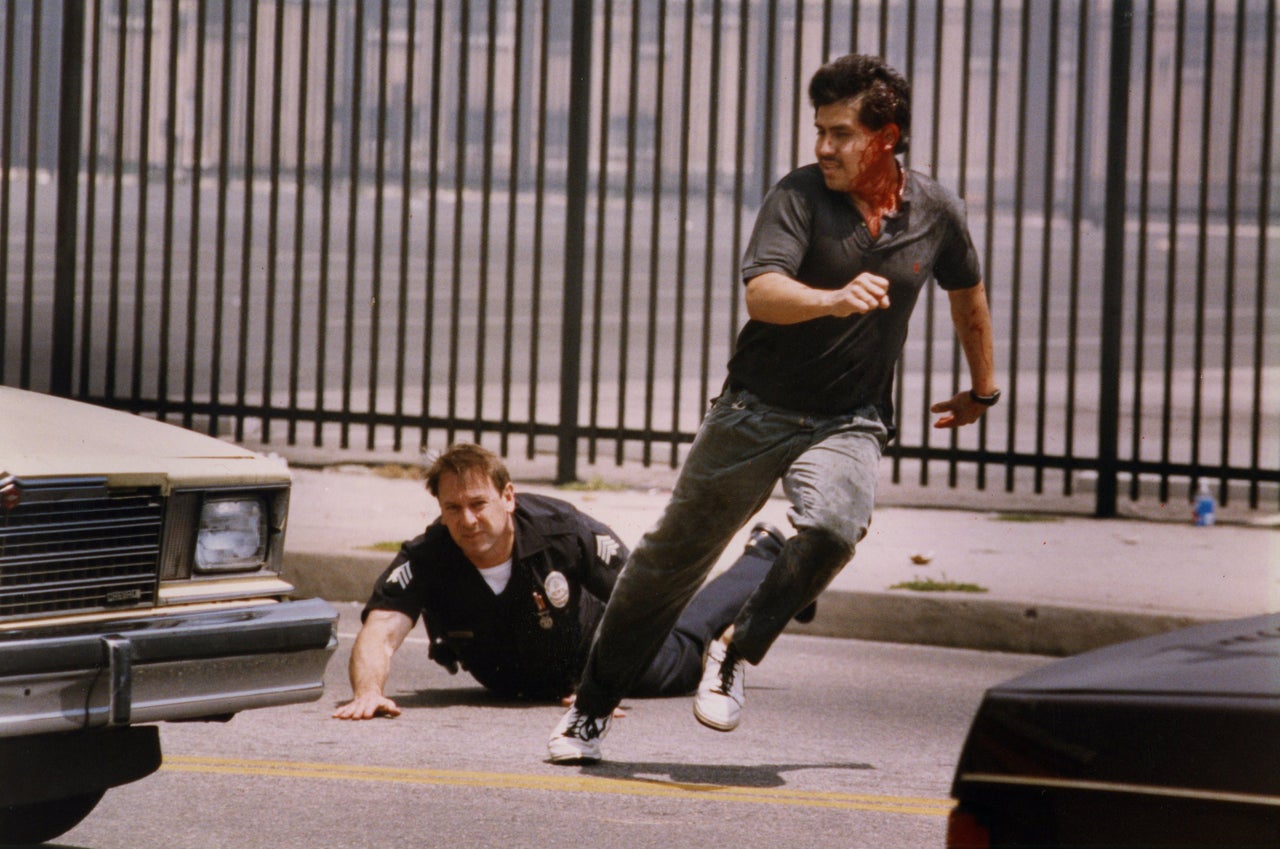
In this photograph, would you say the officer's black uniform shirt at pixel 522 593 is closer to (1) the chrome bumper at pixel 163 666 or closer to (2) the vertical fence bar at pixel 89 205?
(1) the chrome bumper at pixel 163 666

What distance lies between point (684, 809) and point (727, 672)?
393 mm

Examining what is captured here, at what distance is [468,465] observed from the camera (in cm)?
588

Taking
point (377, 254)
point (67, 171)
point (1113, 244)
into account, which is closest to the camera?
point (1113, 244)

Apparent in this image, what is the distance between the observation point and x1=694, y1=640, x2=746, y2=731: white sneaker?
511cm

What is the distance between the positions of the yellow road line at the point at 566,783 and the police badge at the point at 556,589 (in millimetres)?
772

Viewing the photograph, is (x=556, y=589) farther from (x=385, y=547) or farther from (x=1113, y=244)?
(x=1113, y=244)

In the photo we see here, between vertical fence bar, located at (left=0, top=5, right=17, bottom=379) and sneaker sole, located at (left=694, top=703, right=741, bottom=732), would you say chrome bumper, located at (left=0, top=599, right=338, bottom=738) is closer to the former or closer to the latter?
sneaker sole, located at (left=694, top=703, right=741, bottom=732)

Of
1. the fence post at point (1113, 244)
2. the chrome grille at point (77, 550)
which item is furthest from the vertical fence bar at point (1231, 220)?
the chrome grille at point (77, 550)

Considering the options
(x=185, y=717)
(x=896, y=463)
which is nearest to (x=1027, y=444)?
(x=896, y=463)

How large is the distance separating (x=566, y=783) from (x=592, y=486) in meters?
5.52

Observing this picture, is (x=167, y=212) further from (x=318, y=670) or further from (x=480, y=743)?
(x=318, y=670)

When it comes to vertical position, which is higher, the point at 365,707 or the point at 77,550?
the point at 77,550

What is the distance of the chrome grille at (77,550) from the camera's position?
4.06m

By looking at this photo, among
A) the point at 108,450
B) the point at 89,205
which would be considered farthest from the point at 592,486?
the point at 108,450
